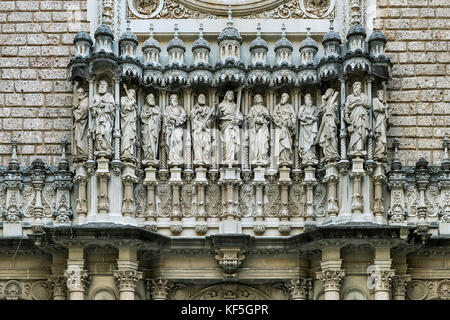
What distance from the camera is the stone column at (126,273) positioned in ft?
85.9

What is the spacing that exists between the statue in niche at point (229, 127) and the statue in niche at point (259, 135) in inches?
9.9

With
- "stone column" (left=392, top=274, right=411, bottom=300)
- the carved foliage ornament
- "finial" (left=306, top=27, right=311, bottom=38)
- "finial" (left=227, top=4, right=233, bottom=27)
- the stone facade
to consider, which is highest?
the carved foliage ornament

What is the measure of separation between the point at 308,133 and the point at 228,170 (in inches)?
65.8

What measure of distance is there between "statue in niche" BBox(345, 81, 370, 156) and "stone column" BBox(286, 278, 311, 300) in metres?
2.56

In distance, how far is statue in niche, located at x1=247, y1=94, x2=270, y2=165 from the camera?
2720 centimetres

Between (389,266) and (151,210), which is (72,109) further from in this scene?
(389,266)

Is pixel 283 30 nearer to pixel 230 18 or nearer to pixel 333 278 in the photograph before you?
pixel 230 18

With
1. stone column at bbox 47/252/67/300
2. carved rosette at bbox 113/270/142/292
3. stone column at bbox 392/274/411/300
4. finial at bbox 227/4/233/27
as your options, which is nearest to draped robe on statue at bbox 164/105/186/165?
finial at bbox 227/4/233/27

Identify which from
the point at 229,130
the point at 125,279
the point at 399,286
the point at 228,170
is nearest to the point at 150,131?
the point at 229,130

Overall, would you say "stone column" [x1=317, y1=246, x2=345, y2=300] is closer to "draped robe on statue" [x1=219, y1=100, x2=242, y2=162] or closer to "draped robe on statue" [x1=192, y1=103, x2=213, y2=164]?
"draped robe on statue" [x1=219, y1=100, x2=242, y2=162]

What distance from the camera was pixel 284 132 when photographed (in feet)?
89.4

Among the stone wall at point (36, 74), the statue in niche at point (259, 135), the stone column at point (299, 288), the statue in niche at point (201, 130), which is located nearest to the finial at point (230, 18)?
the statue in niche at point (201, 130)

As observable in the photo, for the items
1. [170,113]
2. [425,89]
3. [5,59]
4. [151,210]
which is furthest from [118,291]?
[425,89]

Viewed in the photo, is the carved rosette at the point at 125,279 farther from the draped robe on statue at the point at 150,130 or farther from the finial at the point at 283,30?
the finial at the point at 283,30
